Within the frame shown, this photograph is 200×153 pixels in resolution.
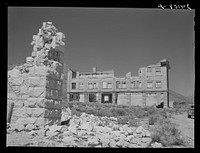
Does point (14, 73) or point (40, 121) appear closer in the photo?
point (40, 121)

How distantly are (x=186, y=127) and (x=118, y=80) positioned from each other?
582 cm

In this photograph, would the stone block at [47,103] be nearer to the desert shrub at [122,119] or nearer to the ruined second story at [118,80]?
the ruined second story at [118,80]

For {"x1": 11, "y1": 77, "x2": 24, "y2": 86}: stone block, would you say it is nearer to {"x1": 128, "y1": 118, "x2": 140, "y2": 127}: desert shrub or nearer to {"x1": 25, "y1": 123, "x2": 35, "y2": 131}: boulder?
Answer: {"x1": 25, "y1": 123, "x2": 35, "y2": 131}: boulder

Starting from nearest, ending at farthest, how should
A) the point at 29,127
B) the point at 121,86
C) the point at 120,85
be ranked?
the point at 29,127 < the point at 120,85 < the point at 121,86

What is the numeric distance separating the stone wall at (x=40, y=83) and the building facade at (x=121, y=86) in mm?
1520

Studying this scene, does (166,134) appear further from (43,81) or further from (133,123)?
(43,81)

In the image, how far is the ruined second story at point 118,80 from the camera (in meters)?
9.65

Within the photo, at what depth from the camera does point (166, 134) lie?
6.66 m

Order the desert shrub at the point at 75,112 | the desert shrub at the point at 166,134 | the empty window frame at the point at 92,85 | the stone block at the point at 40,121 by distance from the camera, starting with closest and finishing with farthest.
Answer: the desert shrub at the point at 166,134, the stone block at the point at 40,121, the desert shrub at the point at 75,112, the empty window frame at the point at 92,85

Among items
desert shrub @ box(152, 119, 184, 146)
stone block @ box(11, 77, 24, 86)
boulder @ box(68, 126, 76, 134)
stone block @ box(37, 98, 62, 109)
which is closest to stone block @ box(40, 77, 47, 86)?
stone block @ box(37, 98, 62, 109)

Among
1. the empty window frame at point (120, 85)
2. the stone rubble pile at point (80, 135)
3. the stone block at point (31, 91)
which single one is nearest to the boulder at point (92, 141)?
the stone rubble pile at point (80, 135)

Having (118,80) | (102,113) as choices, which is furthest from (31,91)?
(118,80)

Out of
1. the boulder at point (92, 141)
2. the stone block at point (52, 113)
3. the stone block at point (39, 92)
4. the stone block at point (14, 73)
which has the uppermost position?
the stone block at point (14, 73)
